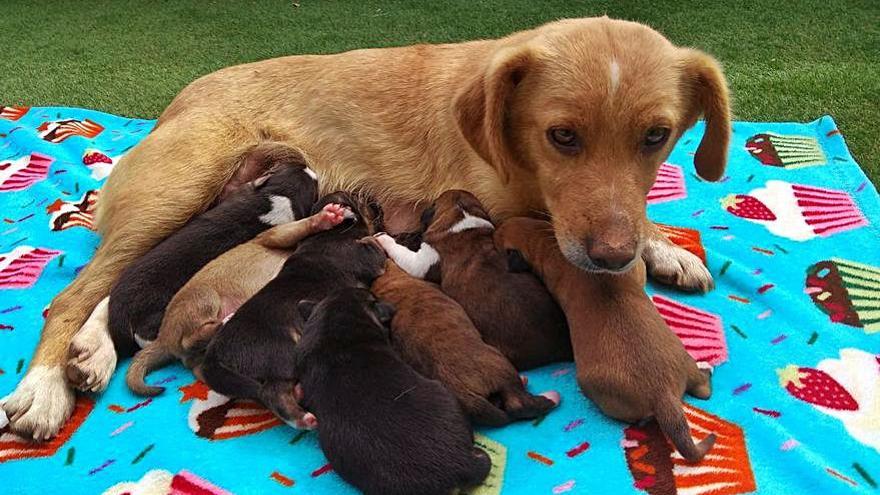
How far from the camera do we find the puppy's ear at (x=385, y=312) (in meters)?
2.27

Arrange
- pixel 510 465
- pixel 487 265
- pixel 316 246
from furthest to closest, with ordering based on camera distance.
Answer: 1. pixel 316 246
2. pixel 487 265
3. pixel 510 465

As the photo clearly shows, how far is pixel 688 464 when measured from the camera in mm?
1886

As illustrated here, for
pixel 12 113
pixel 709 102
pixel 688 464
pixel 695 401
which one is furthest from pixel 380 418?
pixel 12 113

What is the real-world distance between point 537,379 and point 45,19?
6.63m

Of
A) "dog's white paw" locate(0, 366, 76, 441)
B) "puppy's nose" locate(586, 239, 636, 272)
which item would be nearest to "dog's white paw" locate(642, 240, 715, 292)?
"puppy's nose" locate(586, 239, 636, 272)

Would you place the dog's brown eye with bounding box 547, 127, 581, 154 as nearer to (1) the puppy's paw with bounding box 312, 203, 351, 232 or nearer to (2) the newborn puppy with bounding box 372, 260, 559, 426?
(2) the newborn puppy with bounding box 372, 260, 559, 426

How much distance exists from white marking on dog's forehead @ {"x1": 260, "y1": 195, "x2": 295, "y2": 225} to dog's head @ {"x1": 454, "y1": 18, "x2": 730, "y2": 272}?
0.86m

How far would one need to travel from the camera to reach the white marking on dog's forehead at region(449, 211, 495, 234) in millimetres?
2643

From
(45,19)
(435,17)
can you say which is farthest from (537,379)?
(45,19)

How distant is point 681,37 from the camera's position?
5.40 metres

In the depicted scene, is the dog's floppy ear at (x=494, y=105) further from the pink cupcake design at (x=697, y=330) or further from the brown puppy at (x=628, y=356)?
the pink cupcake design at (x=697, y=330)

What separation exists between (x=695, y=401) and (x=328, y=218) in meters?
1.48

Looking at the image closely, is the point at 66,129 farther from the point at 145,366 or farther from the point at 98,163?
the point at 145,366

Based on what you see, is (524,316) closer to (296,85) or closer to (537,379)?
(537,379)
